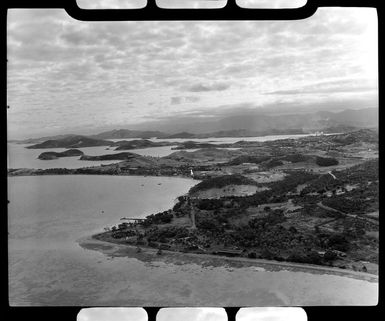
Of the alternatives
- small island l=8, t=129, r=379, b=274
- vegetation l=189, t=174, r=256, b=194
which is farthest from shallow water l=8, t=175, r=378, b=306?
vegetation l=189, t=174, r=256, b=194

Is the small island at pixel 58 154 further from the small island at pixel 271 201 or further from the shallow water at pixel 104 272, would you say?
the shallow water at pixel 104 272

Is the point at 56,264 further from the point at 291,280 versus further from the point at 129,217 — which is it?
the point at 291,280

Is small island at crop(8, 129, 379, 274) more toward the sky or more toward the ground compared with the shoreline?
more toward the sky

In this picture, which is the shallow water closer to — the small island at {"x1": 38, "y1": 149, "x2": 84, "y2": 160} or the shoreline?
the shoreline

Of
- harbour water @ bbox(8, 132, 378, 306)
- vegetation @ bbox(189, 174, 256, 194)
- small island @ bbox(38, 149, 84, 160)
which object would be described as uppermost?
small island @ bbox(38, 149, 84, 160)

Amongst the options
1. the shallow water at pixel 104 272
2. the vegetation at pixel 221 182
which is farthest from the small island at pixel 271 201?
the shallow water at pixel 104 272

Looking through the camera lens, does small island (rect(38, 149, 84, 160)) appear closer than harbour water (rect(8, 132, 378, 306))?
No
